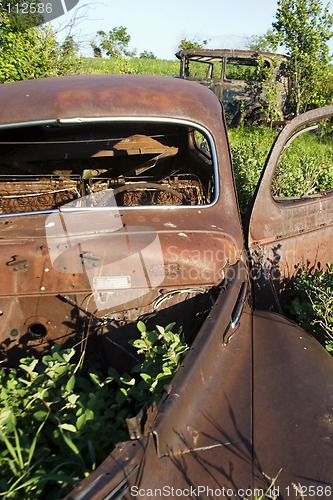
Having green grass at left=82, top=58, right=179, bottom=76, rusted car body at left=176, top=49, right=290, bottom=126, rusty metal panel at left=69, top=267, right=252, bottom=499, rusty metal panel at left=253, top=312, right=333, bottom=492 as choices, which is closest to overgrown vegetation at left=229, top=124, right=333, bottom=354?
Result: rusty metal panel at left=253, top=312, right=333, bottom=492

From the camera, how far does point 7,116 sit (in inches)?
98.1

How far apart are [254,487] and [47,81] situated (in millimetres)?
2369

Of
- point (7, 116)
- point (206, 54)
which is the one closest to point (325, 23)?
point (206, 54)

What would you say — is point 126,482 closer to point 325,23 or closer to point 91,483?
point 91,483

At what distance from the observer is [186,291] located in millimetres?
2232

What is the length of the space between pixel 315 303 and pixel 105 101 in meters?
1.47

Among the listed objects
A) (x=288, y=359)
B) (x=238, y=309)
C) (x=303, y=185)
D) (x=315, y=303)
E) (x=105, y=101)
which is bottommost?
(x=303, y=185)

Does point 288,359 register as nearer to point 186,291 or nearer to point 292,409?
point 292,409

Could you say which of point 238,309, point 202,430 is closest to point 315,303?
point 238,309

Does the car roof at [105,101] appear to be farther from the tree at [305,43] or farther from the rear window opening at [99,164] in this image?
the tree at [305,43]

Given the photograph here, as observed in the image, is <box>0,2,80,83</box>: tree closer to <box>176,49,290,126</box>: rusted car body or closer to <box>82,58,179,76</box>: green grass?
<box>82,58,179,76</box>: green grass

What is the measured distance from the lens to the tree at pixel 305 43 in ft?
32.3

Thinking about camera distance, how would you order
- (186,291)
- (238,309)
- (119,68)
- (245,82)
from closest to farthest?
(238,309)
(186,291)
(245,82)
(119,68)

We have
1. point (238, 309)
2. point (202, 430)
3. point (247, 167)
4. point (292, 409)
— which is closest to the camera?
point (202, 430)
